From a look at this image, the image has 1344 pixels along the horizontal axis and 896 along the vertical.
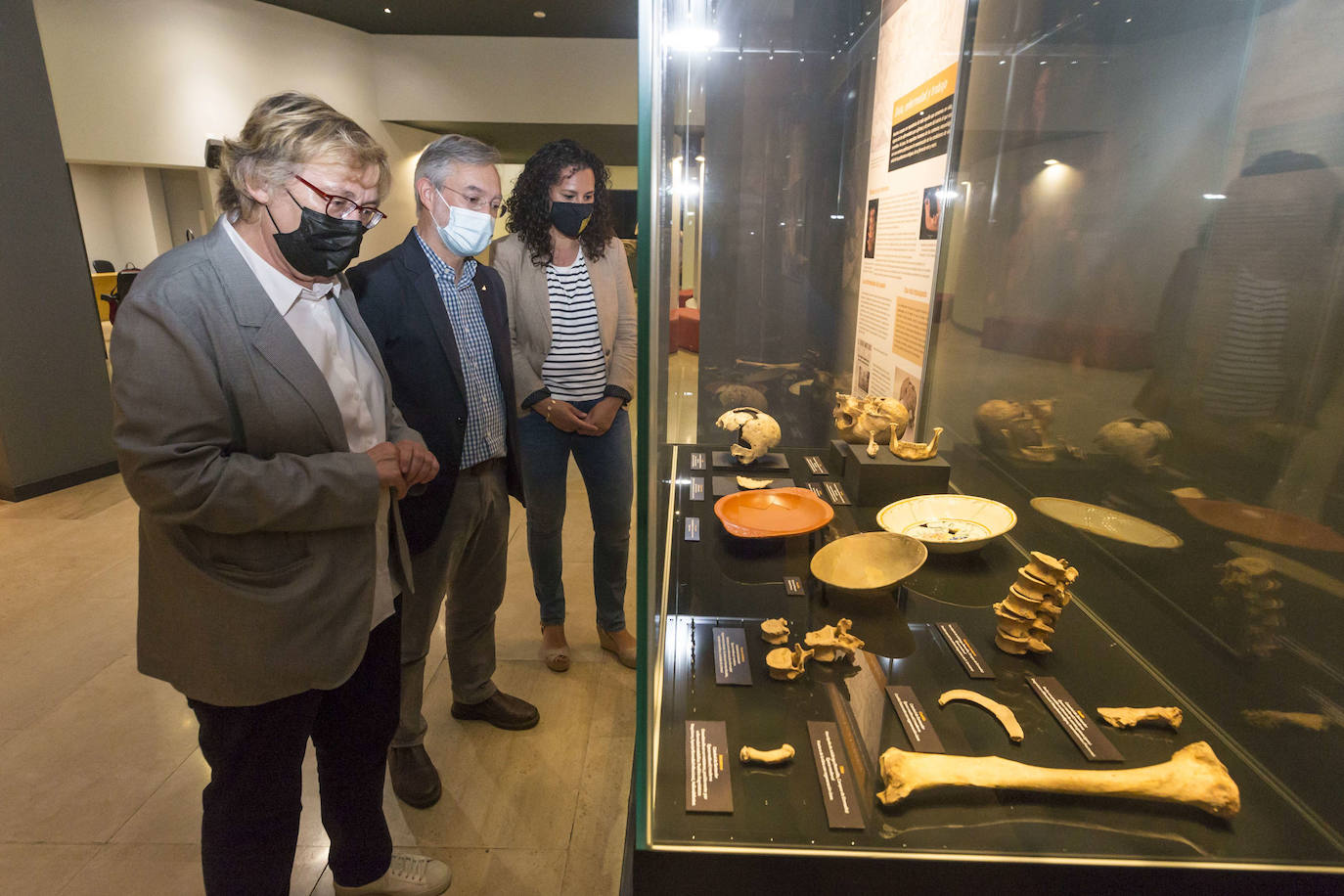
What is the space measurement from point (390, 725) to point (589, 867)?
71cm

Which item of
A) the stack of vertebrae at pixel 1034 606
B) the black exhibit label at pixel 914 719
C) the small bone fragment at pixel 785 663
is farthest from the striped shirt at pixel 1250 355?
the small bone fragment at pixel 785 663

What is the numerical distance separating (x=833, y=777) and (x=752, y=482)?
1.43m

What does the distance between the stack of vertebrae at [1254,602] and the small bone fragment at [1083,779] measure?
26cm

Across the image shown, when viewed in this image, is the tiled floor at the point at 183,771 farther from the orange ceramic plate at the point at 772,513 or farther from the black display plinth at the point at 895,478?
the black display plinth at the point at 895,478

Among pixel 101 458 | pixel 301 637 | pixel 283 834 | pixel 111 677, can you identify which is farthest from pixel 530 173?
pixel 101 458

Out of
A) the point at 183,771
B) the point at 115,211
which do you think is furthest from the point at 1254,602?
the point at 115,211

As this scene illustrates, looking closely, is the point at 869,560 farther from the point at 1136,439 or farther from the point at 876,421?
the point at 876,421

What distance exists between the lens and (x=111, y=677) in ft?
8.80

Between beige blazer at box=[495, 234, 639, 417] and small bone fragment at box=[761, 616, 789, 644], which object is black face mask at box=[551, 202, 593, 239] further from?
small bone fragment at box=[761, 616, 789, 644]

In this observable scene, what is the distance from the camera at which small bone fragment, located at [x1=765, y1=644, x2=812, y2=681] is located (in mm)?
1597

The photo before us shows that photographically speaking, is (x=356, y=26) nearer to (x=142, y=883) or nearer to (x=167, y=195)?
(x=167, y=195)

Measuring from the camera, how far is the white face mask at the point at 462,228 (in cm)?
176

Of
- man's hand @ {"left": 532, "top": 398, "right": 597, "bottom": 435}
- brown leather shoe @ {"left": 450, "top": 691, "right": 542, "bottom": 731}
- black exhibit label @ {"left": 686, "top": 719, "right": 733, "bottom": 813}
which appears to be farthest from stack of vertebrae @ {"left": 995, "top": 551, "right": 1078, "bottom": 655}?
brown leather shoe @ {"left": 450, "top": 691, "right": 542, "bottom": 731}

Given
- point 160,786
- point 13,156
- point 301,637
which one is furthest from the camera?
point 13,156
